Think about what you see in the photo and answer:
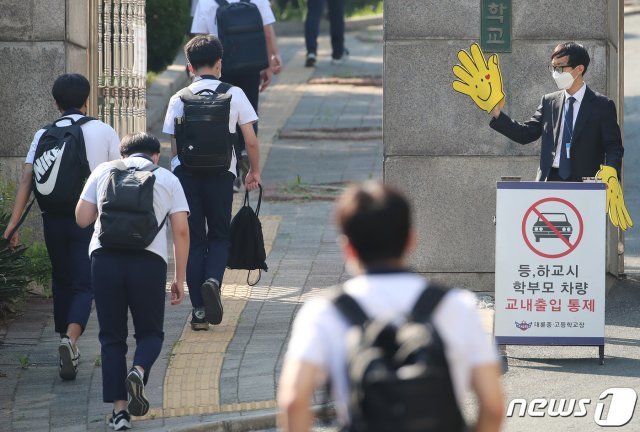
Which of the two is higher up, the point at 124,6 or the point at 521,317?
the point at 124,6

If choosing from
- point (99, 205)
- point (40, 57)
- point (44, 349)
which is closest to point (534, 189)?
point (99, 205)

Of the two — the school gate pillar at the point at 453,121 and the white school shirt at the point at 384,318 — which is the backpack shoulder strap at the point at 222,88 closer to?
the school gate pillar at the point at 453,121

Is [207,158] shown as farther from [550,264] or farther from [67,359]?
[550,264]

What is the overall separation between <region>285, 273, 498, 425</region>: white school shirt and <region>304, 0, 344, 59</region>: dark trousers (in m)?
16.7

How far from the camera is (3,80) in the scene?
10.3 m

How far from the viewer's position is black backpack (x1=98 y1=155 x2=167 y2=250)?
6.88 metres

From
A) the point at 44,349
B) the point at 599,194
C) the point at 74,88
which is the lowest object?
the point at 44,349

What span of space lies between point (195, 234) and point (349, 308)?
212 inches

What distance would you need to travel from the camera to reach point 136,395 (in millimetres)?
6965

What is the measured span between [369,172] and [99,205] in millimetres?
7853

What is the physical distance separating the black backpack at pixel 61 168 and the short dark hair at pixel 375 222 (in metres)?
4.52

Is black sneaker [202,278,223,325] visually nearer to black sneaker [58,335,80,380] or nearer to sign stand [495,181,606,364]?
black sneaker [58,335,80,380]

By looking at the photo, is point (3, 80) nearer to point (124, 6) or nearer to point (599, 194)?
point (124, 6)

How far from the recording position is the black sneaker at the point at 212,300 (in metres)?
8.82
